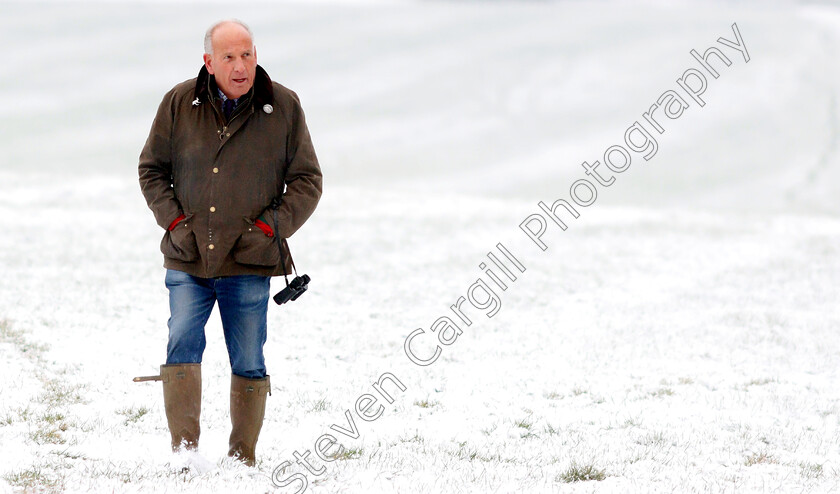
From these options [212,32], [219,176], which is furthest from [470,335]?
[212,32]

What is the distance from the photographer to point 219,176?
4.96m

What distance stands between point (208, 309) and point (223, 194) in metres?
0.80

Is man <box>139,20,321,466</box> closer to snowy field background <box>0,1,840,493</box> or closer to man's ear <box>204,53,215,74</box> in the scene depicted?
man's ear <box>204,53,215,74</box>

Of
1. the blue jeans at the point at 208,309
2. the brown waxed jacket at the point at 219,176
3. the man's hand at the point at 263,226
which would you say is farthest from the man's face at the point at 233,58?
the blue jeans at the point at 208,309

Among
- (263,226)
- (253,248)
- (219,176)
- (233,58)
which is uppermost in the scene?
(233,58)

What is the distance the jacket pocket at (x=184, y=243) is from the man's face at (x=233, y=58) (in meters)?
0.88

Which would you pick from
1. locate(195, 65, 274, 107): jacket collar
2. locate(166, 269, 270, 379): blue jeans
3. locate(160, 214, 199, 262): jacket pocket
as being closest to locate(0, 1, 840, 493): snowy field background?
locate(166, 269, 270, 379): blue jeans

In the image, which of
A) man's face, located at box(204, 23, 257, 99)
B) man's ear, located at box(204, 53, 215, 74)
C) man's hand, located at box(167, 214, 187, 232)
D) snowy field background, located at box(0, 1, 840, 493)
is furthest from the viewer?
snowy field background, located at box(0, 1, 840, 493)

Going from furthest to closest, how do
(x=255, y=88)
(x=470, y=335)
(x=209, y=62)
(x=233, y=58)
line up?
(x=470, y=335) → (x=255, y=88) → (x=209, y=62) → (x=233, y=58)

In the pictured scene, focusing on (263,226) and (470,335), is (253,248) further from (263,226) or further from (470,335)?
(470,335)

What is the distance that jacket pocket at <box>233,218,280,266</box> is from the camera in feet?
16.3

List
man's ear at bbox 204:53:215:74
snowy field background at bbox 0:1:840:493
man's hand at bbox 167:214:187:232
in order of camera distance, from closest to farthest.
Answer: man's ear at bbox 204:53:215:74 → man's hand at bbox 167:214:187:232 → snowy field background at bbox 0:1:840:493

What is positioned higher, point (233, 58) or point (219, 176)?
point (233, 58)

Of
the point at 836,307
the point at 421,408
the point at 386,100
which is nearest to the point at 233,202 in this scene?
the point at 421,408
